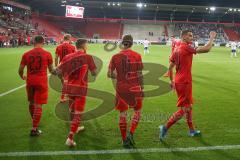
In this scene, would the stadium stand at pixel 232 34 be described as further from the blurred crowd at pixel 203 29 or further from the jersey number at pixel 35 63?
the jersey number at pixel 35 63

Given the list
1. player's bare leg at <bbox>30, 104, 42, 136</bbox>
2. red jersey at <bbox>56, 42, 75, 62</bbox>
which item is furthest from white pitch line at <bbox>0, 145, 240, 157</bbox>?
red jersey at <bbox>56, 42, 75, 62</bbox>

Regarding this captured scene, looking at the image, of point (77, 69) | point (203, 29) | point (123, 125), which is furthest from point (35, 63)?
point (203, 29)

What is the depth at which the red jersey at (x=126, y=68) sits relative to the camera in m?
6.23

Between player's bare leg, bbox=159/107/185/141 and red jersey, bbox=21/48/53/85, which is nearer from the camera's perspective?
player's bare leg, bbox=159/107/185/141

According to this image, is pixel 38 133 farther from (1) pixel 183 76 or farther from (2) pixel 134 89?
(1) pixel 183 76

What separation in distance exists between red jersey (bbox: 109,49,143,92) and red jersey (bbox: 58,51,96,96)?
1.89ft

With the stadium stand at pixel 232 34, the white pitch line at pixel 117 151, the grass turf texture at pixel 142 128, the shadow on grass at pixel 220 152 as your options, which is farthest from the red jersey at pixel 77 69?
the stadium stand at pixel 232 34

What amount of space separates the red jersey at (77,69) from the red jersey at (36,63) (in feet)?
1.93

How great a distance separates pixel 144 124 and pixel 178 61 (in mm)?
2127

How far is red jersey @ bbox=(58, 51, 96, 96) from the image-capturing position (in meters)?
6.53

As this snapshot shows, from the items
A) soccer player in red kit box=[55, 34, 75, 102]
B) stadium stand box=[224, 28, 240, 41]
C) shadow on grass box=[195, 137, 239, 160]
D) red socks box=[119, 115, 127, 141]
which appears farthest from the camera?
stadium stand box=[224, 28, 240, 41]

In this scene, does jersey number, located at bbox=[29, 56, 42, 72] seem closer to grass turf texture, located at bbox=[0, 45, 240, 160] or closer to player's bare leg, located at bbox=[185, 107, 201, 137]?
grass turf texture, located at bbox=[0, 45, 240, 160]

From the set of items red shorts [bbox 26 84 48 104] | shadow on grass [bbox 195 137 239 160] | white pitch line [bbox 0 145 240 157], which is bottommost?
white pitch line [bbox 0 145 240 157]

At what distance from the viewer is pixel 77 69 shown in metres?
6.53
